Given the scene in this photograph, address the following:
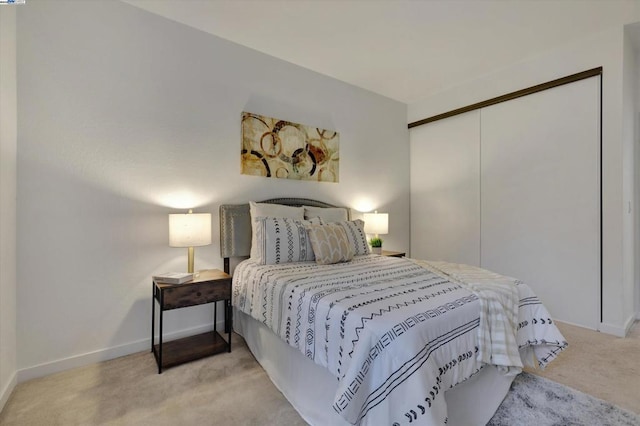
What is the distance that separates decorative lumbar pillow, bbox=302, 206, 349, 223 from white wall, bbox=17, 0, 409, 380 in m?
0.47

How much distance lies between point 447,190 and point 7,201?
4313 mm

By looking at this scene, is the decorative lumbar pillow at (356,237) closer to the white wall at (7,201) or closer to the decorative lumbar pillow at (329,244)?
the decorative lumbar pillow at (329,244)

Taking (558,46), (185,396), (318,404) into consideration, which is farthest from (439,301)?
(558,46)

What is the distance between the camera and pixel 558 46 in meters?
2.98

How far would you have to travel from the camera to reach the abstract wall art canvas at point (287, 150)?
9.77 ft

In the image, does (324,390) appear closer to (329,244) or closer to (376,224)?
(329,244)

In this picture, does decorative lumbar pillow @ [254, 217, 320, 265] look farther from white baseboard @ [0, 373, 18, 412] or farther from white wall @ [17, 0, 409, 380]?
white baseboard @ [0, 373, 18, 412]

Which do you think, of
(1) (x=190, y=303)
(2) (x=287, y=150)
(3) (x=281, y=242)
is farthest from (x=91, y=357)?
(2) (x=287, y=150)

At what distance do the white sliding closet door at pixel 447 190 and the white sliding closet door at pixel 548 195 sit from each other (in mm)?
133

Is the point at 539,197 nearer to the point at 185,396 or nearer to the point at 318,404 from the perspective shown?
the point at 318,404

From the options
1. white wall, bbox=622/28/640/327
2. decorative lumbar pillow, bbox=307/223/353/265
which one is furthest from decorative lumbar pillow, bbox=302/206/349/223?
white wall, bbox=622/28/640/327

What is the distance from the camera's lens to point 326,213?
3.21 meters

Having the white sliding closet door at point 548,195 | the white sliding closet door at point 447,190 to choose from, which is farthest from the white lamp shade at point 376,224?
the white sliding closet door at point 548,195

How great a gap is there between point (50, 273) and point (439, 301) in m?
2.56
